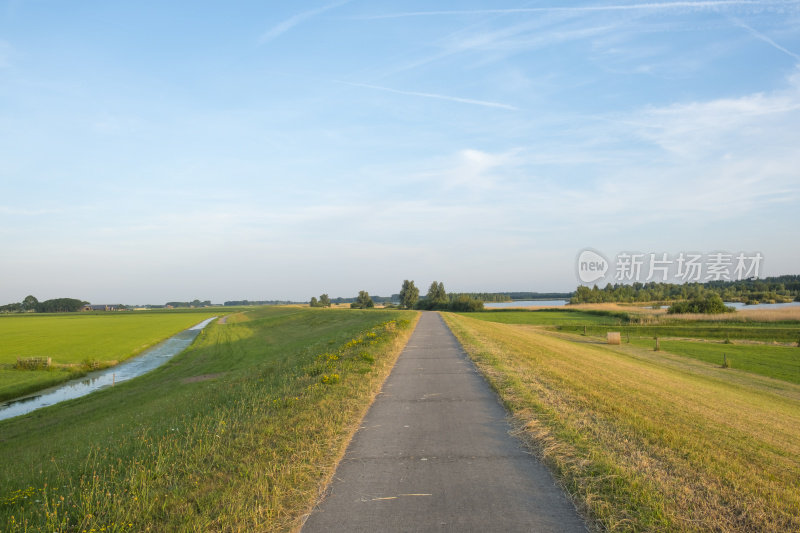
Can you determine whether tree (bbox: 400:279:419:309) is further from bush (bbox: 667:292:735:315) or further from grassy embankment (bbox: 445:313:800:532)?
grassy embankment (bbox: 445:313:800:532)

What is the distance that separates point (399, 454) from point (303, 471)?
1.32m

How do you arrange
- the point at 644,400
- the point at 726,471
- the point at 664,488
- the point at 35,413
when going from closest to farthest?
the point at 664,488, the point at 726,471, the point at 644,400, the point at 35,413

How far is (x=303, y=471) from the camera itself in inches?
201

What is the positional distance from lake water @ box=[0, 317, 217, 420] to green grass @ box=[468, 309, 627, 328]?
49893 mm

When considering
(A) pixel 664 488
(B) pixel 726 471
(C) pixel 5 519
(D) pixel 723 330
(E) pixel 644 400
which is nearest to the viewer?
(A) pixel 664 488

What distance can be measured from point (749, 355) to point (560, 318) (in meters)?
47.0

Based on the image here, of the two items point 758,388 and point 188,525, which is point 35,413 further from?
point 758,388

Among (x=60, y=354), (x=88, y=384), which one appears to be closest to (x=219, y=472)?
(x=88, y=384)

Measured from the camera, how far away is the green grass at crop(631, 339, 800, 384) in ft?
90.3

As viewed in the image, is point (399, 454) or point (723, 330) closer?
point (399, 454)

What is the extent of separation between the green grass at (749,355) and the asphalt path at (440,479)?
91.3 ft

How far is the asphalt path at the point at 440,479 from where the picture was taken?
13.0ft

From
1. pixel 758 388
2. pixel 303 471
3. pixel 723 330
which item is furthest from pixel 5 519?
pixel 723 330

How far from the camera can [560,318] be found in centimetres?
8081
